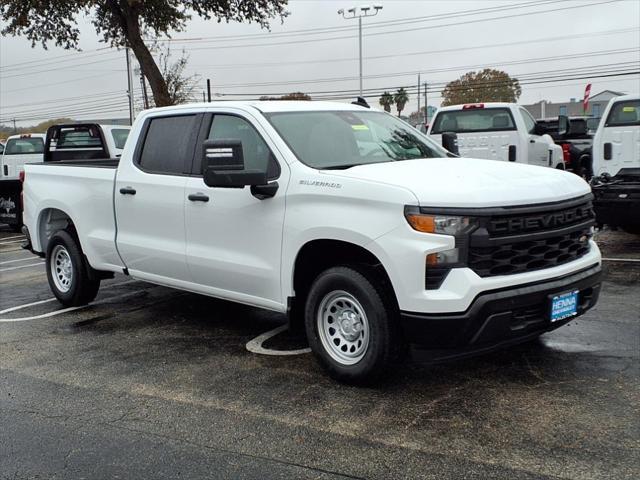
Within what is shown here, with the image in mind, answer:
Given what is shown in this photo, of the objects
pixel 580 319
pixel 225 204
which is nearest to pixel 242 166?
pixel 225 204

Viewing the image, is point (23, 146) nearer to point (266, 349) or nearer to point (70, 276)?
point (70, 276)

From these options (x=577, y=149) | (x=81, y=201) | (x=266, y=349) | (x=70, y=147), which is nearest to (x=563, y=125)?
(x=577, y=149)

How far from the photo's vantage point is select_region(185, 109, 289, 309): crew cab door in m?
4.82

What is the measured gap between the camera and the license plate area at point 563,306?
416cm

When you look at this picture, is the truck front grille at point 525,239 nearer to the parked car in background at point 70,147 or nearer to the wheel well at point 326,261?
the wheel well at point 326,261

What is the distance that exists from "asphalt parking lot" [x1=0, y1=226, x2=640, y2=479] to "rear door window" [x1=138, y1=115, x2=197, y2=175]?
152cm

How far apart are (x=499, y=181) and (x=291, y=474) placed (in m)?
2.21

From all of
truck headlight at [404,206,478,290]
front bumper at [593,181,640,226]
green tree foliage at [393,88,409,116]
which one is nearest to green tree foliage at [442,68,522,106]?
green tree foliage at [393,88,409,116]

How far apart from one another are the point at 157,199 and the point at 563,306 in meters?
3.38

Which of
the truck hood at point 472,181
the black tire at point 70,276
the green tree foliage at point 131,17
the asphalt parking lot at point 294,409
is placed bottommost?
the asphalt parking lot at point 294,409

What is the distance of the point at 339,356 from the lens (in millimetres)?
4535

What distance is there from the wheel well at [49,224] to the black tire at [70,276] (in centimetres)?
20

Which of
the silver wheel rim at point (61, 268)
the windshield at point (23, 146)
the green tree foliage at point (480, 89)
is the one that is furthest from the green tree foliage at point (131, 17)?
the green tree foliage at point (480, 89)

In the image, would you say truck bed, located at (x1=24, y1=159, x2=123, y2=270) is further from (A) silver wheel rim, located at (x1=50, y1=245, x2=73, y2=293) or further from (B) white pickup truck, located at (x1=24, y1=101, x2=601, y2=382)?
(A) silver wheel rim, located at (x1=50, y1=245, x2=73, y2=293)
